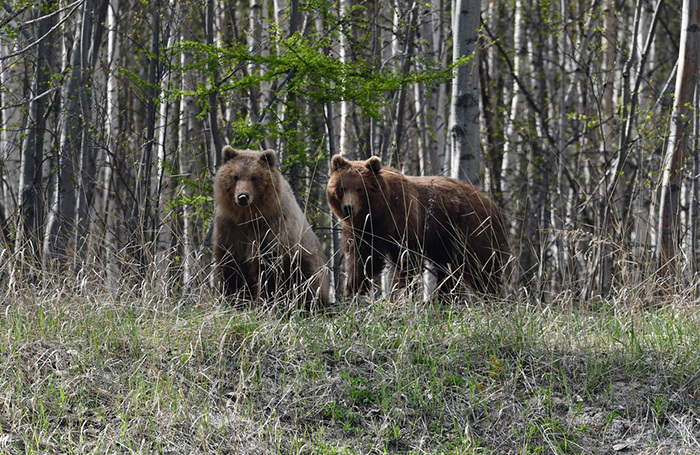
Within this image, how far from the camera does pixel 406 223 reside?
19.6 ft

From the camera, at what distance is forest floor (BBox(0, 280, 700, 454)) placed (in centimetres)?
376

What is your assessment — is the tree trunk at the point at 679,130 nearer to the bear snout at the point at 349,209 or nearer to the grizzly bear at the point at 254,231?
the bear snout at the point at 349,209

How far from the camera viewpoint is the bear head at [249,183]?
18.3 ft

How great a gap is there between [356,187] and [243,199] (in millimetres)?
1020

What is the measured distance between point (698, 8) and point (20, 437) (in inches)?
258

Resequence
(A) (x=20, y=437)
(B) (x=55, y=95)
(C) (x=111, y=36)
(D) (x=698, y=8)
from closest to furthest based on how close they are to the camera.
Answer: (A) (x=20, y=437)
(D) (x=698, y=8)
(B) (x=55, y=95)
(C) (x=111, y=36)

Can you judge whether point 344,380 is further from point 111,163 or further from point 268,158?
point 111,163

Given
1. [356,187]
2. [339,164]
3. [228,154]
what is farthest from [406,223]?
[228,154]

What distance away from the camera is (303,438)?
3.75 m

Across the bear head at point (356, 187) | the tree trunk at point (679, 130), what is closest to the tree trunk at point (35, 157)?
the bear head at point (356, 187)

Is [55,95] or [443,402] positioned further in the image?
[55,95]

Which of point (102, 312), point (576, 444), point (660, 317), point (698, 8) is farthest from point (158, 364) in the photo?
point (698, 8)

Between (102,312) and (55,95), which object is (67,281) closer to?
(102,312)

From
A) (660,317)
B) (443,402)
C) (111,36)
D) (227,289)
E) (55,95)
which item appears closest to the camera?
(443,402)
